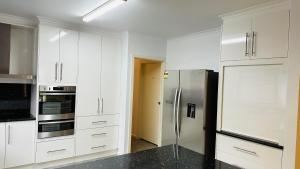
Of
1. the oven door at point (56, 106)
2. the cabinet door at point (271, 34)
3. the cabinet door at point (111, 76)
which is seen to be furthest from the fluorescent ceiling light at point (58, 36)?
the cabinet door at point (271, 34)

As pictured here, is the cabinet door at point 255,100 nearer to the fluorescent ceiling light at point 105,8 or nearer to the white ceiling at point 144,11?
the white ceiling at point 144,11

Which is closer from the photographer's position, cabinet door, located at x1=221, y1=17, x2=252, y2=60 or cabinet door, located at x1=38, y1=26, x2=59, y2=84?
cabinet door, located at x1=221, y1=17, x2=252, y2=60

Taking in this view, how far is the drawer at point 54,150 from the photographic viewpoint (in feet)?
10.9

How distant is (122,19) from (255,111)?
88.4 inches

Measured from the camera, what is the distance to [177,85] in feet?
11.6

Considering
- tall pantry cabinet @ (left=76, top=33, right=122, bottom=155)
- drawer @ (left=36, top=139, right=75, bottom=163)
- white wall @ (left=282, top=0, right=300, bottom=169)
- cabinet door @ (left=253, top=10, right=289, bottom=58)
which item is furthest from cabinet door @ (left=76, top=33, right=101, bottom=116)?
white wall @ (left=282, top=0, right=300, bottom=169)

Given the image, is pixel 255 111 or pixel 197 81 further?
pixel 197 81

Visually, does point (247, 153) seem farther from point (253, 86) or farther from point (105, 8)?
point (105, 8)

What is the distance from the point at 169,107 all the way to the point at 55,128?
187 centimetres

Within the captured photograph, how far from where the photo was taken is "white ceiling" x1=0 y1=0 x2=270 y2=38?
2.58 meters

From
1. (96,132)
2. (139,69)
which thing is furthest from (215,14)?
(139,69)

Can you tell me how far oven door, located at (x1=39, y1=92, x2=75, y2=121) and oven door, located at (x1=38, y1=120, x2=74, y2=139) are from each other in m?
0.08

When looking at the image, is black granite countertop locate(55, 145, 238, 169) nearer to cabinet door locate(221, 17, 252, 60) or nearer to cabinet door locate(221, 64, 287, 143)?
cabinet door locate(221, 64, 287, 143)

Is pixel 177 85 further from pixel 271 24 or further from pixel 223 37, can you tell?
pixel 271 24
